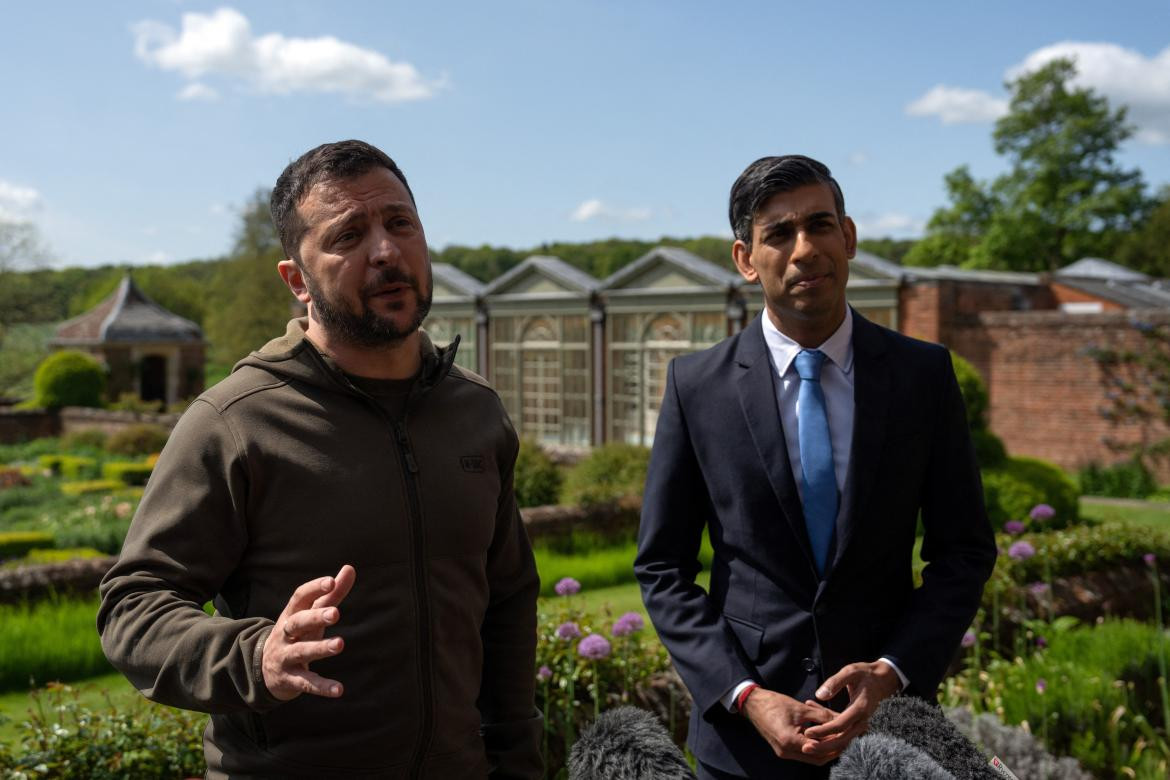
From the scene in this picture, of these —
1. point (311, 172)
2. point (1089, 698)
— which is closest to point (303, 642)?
point (311, 172)

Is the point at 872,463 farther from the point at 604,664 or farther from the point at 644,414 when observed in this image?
the point at 644,414

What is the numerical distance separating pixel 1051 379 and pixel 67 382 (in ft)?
82.0

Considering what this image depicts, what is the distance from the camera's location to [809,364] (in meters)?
2.53

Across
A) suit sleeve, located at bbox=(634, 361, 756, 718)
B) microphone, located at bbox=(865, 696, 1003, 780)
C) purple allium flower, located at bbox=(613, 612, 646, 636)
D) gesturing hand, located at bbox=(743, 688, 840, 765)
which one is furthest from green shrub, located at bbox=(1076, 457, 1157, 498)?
microphone, located at bbox=(865, 696, 1003, 780)

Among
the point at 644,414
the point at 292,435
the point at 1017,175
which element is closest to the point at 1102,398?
the point at 644,414

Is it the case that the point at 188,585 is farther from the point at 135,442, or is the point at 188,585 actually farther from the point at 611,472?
the point at 135,442

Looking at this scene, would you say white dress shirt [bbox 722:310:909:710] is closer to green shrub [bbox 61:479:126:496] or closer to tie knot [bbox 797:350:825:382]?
tie knot [bbox 797:350:825:382]

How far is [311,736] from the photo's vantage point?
1.89 m

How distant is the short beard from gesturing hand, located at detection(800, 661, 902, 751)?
1.20 m

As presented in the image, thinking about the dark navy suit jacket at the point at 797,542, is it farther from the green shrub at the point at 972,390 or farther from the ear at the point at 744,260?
the green shrub at the point at 972,390

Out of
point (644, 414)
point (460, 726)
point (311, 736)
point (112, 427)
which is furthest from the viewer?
point (112, 427)

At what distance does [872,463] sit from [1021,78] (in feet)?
147

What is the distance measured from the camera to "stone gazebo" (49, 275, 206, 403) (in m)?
32.8

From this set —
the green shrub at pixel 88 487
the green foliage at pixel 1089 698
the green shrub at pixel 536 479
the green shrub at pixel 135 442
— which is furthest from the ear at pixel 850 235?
the green shrub at pixel 135 442
